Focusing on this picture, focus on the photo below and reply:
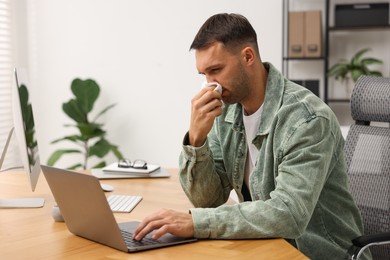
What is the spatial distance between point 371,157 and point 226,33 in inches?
28.1

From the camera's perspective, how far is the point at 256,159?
68.6 inches

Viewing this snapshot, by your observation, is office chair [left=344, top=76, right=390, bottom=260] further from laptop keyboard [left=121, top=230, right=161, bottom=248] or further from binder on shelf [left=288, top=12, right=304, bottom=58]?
binder on shelf [left=288, top=12, right=304, bottom=58]

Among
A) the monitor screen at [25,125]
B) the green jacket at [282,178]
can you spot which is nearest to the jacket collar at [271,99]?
the green jacket at [282,178]

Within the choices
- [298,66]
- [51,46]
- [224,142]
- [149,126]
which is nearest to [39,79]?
[51,46]

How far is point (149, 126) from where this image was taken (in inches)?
179

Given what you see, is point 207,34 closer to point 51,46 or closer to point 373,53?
point 373,53

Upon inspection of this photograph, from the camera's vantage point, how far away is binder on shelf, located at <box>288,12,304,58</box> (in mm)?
4121

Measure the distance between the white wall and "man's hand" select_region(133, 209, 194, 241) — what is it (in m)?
3.01

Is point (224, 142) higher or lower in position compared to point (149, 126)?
higher

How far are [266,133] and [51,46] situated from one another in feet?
11.0

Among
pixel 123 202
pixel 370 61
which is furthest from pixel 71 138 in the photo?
pixel 123 202

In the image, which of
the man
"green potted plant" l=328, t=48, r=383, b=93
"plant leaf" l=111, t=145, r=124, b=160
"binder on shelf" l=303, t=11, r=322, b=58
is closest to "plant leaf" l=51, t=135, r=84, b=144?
"plant leaf" l=111, t=145, r=124, b=160

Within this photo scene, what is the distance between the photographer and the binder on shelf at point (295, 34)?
4121 mm

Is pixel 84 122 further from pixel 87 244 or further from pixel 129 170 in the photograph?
pixel 87 244
